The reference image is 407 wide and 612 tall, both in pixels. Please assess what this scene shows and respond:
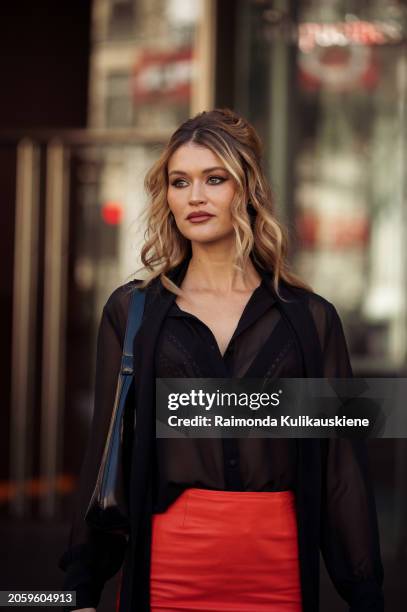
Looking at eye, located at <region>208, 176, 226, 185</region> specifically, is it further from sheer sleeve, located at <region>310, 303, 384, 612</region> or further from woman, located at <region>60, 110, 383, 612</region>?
sheer sleeve, located at <region>310, 303, 384, 612</region>

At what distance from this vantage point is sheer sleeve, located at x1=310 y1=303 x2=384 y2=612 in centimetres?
273

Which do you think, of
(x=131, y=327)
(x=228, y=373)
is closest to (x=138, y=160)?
(x=131, y=327)

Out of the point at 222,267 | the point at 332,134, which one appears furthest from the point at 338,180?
the point at 222,267

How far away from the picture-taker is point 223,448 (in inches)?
105

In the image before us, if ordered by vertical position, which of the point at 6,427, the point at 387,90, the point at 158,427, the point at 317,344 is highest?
the point at 387,90

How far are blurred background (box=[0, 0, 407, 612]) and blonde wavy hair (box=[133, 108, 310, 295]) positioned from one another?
174 inches

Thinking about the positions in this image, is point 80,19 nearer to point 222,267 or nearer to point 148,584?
point 222,267

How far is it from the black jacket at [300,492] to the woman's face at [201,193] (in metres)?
0.20

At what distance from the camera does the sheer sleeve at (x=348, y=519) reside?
8.95 feet

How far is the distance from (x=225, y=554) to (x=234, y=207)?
0.95 meters

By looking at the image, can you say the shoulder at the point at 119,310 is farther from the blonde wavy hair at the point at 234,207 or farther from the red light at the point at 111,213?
the red light at the point at 111,213

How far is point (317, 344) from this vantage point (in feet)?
9.21

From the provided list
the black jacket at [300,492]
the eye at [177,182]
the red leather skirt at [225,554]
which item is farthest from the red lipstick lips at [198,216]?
the red leather skirt at [225,554]

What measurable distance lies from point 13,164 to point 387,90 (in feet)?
9.36
